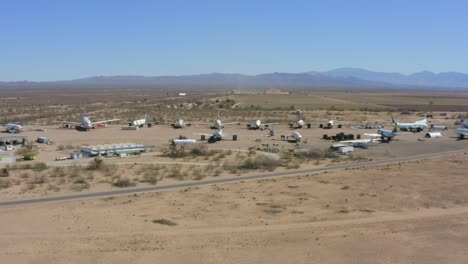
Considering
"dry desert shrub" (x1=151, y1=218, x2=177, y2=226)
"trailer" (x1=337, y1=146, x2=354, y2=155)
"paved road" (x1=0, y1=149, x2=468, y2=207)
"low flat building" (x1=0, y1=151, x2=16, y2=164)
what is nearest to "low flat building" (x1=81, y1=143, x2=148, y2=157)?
"low flat building" (x1=0, y1=151, x2=16, y2=164)

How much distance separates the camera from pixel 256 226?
39.7 metres

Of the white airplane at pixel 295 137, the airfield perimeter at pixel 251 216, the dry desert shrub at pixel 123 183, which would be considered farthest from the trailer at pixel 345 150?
the dry desert shrub at pixel 123 183

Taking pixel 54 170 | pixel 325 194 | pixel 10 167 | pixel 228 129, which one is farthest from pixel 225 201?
pixel 228 129

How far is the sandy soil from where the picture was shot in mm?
33375

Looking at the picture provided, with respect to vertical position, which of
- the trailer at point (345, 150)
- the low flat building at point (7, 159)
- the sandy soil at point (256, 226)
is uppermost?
the low flat building at point (7, 159)

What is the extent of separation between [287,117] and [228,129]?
36.6 meters

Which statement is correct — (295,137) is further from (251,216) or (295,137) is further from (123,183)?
(251,216)

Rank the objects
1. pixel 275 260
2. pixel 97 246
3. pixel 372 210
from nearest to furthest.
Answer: pixel 275 260 → pixel 97 246 → pixel 372 210

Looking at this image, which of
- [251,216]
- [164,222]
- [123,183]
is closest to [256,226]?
[251,216]

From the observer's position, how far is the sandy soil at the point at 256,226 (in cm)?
3338

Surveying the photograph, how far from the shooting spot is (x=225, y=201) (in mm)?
47375

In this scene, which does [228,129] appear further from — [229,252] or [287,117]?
[229,252]

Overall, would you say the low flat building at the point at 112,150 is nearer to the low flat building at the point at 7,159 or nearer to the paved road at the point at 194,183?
the low flat building at the point at 7,159

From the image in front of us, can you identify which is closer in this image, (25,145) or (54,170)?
(54,170)
